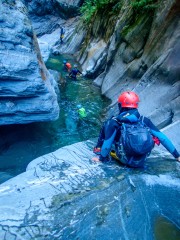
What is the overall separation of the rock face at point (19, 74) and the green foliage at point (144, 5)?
5309 millimetres

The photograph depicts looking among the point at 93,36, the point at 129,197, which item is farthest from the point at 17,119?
the point at 93,36

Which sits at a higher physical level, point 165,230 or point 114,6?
point 165,230

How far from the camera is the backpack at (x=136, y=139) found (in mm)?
3623

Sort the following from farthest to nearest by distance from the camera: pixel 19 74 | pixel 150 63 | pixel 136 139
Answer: pixel 150 63 → pixel 19 74 → pixel 136 139

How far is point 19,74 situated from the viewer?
6035 mm

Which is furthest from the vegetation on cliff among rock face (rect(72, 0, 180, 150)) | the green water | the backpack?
the green water

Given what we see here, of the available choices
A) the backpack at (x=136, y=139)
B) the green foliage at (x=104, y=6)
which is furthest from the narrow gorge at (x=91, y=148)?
the green foliage at (x=104, y=6)

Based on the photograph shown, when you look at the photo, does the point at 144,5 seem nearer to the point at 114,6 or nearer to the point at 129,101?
the point at 114,6

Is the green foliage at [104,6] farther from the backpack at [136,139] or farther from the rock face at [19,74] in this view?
the backpack at [136,139]

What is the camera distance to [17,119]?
660 cm

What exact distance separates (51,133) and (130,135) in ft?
16.5

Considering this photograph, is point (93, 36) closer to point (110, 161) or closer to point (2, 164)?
point (2, 164)

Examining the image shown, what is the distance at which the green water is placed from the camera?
305 centimetres

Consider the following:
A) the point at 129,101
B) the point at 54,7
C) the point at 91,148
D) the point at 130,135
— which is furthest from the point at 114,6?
the point at 54,7
